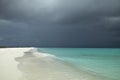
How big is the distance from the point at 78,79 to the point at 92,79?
2.71 ft

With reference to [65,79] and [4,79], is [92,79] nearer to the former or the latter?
[65,79]

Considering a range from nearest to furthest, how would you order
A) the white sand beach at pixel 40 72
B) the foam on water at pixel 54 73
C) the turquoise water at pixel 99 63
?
the white sand beach at pixel 40 72
the foam on water at pixel 54 73
the turquoise water at pixel 99 63

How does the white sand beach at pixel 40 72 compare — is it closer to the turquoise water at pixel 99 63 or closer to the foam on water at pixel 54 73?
the foam on water at pixel 54 73

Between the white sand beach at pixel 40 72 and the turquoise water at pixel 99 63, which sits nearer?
the white sand beach at pixel 40 72

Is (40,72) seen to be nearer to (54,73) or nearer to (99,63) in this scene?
(54,73)

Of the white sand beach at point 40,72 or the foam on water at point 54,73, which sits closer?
the white sand beach at point 40,72

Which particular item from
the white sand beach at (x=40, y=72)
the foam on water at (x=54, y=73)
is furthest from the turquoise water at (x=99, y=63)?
the white sand beach at (x=40, y=72)

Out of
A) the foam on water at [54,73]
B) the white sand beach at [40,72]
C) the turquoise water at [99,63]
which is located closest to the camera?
the white sand beach at [40,72]

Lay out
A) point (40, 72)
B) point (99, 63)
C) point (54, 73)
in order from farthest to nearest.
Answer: point (99, 63), point (40, 72), point (54, 73)

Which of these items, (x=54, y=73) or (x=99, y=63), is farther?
(x=99, y=63)

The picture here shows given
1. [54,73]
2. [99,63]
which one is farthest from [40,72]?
[99,63]

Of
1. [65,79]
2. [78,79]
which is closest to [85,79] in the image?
[78,79]

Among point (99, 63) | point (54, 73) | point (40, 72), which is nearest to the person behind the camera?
point (54, 73)

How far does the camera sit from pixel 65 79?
1015 cm
